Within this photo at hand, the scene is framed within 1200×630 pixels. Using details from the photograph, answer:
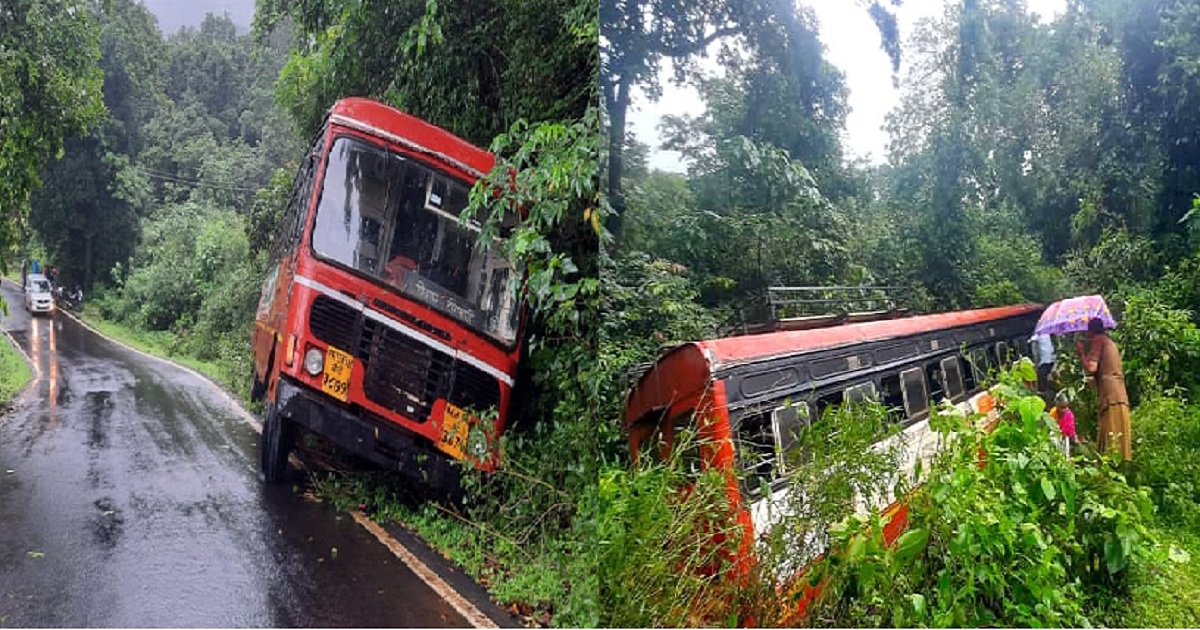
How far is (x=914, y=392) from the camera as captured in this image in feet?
6.03

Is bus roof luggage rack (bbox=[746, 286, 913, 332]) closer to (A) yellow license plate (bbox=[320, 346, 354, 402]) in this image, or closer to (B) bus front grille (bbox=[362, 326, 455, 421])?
(B) bus front grille (bbox=[362, 326, 455, 421])

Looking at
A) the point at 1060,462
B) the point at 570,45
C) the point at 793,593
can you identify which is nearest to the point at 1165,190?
the point at 1060,462

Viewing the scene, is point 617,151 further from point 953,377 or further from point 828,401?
point 953,377

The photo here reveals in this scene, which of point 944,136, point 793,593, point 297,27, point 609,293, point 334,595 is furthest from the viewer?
point 297,27

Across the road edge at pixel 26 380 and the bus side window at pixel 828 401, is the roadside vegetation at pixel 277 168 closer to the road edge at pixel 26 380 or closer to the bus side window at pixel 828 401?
the road edge at pixel 26 380

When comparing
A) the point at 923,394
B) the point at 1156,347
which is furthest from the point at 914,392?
the point at 1156,347

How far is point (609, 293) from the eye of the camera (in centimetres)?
207

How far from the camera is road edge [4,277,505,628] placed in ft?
8.66

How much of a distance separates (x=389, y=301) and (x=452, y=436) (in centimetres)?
52

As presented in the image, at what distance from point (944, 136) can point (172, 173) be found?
8.51ft

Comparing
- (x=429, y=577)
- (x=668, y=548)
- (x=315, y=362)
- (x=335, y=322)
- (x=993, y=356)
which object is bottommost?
(x=429, y=577)

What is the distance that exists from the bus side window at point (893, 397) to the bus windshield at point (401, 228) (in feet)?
4.63

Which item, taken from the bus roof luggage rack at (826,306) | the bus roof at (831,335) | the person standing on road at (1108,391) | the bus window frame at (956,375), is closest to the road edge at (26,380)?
the bus roof at (831,335)

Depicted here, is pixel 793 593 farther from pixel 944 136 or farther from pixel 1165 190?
pixel 1165 190
